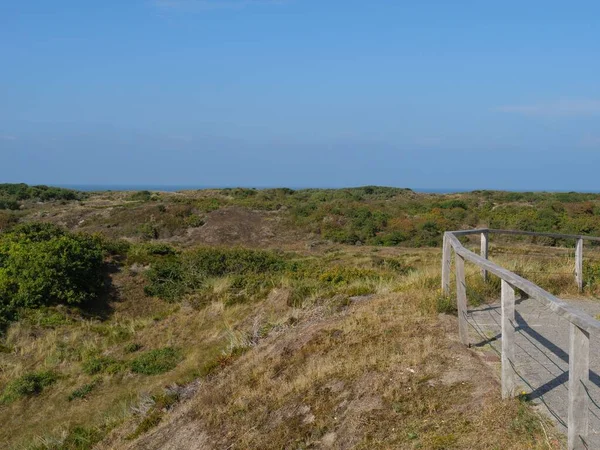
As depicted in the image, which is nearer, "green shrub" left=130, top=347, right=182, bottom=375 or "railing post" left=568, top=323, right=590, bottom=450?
"railing post" left=568, top=323, right=590, bottom=450

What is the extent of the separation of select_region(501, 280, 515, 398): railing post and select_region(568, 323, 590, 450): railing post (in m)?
1.26

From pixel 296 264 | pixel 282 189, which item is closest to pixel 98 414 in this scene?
pixel 296 264

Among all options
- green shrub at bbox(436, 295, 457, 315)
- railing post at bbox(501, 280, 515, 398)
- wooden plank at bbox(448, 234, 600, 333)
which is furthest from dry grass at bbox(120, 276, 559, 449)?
wooden plank at bbox(448, 234, 600, 333)

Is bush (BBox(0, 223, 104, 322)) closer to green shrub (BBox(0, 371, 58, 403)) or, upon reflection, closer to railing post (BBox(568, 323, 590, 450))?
green shrub (BBox(0, 371, 58, 403))

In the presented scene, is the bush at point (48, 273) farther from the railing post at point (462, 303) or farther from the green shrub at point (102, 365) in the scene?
the railing post at point (462, 303)

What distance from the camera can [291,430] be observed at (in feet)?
20.9

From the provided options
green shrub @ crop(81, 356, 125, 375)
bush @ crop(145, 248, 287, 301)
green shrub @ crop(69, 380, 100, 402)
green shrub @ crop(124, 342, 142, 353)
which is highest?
bush @ crop(145, 248, 287, 301)

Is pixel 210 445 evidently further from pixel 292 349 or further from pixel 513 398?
pixel 513 398

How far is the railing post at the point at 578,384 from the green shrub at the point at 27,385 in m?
10.7

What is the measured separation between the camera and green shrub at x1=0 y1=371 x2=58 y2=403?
11805 mm

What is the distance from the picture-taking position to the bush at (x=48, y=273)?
17.6 metres

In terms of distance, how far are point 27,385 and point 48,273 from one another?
694 centimetres

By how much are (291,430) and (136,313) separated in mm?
13231

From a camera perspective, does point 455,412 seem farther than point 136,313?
No
